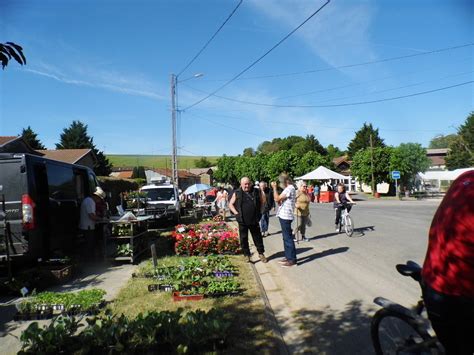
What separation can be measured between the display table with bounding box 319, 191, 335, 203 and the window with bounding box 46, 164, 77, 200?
106 ft

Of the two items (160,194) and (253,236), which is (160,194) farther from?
(253,236)

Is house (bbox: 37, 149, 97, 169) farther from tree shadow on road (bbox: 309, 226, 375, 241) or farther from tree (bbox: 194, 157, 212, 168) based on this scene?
tree (bbox: 194, 157, 212, 168)

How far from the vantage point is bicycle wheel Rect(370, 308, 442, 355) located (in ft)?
9.96

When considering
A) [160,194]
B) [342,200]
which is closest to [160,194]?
[160,194]

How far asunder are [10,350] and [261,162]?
7785 centimetres

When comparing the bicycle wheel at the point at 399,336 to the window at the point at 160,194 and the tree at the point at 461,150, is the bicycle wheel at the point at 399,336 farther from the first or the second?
the tree at the point at 461,150

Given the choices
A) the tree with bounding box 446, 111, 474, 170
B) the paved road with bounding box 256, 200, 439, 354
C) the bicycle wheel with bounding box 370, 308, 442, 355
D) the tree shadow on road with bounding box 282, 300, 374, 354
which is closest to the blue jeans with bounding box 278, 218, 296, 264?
the paved road with bounding box 256, 200, 439, 354

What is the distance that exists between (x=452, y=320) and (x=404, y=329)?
0.86m

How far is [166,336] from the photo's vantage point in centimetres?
396

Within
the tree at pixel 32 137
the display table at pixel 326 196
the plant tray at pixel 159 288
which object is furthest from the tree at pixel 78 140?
the plant tray at pixel 159 288

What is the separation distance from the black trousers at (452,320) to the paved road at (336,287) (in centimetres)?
166

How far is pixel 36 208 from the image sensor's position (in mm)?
7629

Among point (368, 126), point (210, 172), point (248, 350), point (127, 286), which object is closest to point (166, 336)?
point (248, 350)

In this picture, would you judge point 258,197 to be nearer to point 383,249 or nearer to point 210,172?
point 383,249
